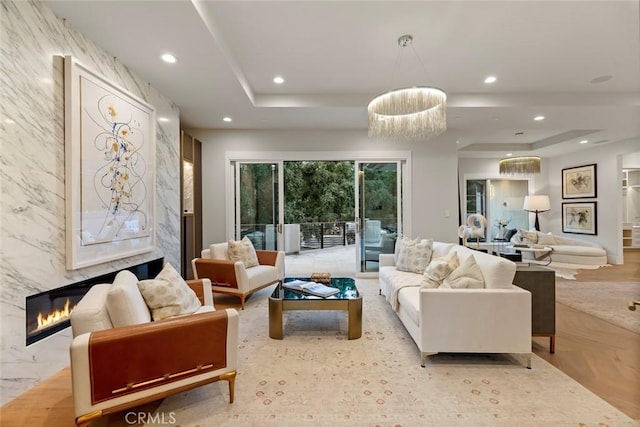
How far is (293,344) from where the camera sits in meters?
2.71

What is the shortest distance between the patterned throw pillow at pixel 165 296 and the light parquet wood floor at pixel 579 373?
597mm

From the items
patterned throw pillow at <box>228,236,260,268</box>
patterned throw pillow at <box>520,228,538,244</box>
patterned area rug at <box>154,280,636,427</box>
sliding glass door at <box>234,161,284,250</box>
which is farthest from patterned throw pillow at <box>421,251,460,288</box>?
patterned throw pillow at <box>520,228,538,244</box>

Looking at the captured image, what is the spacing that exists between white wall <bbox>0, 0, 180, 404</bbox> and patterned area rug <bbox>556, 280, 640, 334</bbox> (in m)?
5.47

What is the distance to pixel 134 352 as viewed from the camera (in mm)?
1583

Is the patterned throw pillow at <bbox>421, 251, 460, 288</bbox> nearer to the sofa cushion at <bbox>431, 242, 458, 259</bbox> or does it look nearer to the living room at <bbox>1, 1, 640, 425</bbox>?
the living room at <bbox>1, 1, 640, 425</bbox>

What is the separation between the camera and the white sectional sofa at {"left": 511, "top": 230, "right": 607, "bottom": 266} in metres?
6.43

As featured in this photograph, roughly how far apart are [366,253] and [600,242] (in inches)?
239

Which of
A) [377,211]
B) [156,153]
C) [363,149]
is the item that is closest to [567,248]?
[377,211]

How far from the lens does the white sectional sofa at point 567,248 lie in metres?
6.43

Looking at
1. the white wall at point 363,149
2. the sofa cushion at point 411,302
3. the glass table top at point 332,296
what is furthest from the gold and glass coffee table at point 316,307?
the white wall at point 363,149

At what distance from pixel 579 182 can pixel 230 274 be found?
28.9 feet

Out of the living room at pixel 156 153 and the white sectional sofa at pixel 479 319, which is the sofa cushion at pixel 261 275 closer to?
the living room at pixel 156 153

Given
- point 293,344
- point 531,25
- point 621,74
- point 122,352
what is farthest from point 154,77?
point 621,74

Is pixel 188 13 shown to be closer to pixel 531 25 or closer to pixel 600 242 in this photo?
pixel 531 25
